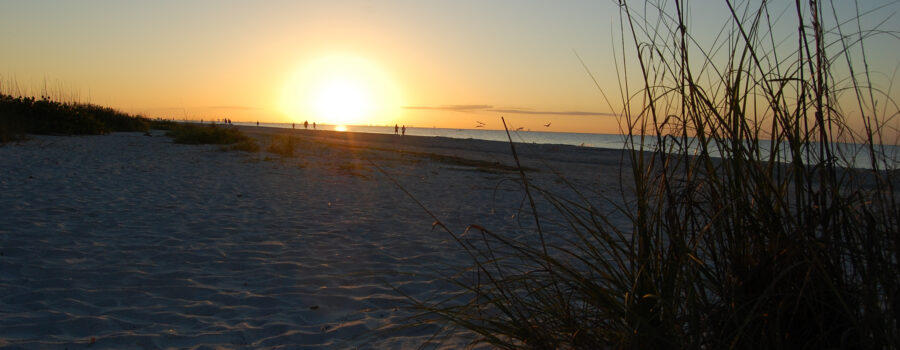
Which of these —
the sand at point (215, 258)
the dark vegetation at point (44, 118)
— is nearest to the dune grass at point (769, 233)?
the sand at point (215, 258)

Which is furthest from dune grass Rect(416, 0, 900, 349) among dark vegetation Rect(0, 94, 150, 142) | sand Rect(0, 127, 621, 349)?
dark vegetation Rect(0, 94, 150, 142)

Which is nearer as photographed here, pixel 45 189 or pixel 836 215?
pixel 836 215

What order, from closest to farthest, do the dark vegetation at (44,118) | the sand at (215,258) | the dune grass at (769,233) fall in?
the dune grass at (769,233)
the sand at (215,258)
the dark vegetation at (44,118)

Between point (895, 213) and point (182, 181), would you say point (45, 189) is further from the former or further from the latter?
point (895, 213)

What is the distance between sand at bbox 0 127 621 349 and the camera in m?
2.60

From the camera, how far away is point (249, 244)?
4.32 meters

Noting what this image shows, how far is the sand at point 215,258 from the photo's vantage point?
2604 mm

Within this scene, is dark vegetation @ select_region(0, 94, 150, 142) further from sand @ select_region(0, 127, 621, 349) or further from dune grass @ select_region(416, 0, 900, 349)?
dune grass @ select_region(416, 0, 900, 349)

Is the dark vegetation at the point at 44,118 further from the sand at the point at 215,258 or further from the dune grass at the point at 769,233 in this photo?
the dune grass at the point at 769,233

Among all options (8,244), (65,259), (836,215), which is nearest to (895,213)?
(836,215)

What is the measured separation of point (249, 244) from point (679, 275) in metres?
3.64

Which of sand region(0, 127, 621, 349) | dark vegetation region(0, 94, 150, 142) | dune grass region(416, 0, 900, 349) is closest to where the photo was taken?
dune grass region(416, 0, 900, 349)

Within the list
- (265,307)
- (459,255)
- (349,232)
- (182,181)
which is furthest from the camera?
(182,181)

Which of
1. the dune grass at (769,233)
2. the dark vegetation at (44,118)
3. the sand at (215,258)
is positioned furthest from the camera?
the dark vegetation at (44,118)
